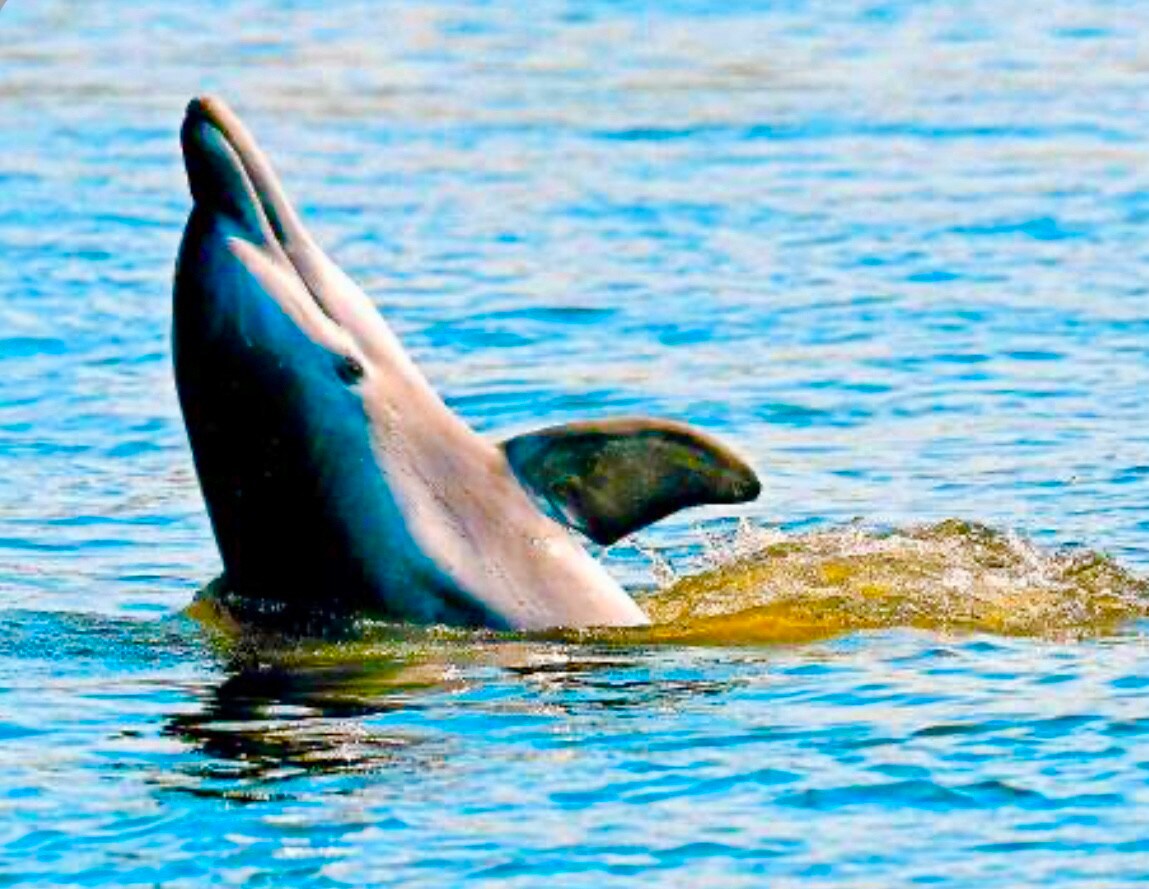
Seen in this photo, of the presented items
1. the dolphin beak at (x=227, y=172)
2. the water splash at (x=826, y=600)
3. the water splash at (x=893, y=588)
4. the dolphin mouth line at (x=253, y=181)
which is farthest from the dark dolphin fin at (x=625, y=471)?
the dolphin beak at (x=227, y=172)

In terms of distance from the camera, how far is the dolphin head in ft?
43.9

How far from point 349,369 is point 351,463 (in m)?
0.35

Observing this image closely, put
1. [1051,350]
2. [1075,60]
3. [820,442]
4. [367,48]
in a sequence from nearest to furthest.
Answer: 1. [820,442]
2. [1051,350]
3. [1075,60]
4. [367,48]

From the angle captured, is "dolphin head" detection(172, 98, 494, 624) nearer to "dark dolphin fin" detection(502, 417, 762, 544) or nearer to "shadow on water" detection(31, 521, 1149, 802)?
"shadow on water" detection(31, 521, 1149, 802)

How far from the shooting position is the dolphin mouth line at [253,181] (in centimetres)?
1368

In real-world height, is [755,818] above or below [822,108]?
below

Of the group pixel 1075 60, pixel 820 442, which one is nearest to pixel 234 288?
pixel 820 442

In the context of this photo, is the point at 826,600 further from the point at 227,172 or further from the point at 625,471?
the point at 227,172

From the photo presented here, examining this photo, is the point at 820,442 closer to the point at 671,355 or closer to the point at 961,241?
the point at 671,355

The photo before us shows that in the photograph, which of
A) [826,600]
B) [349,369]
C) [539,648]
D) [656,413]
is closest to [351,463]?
[349,369]

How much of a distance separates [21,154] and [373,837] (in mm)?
18338

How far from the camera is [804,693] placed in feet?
43.7

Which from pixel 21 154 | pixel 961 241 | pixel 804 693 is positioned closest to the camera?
pixel 804 693

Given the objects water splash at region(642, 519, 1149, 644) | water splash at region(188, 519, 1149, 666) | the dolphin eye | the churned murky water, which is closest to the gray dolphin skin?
the dolphin eye
